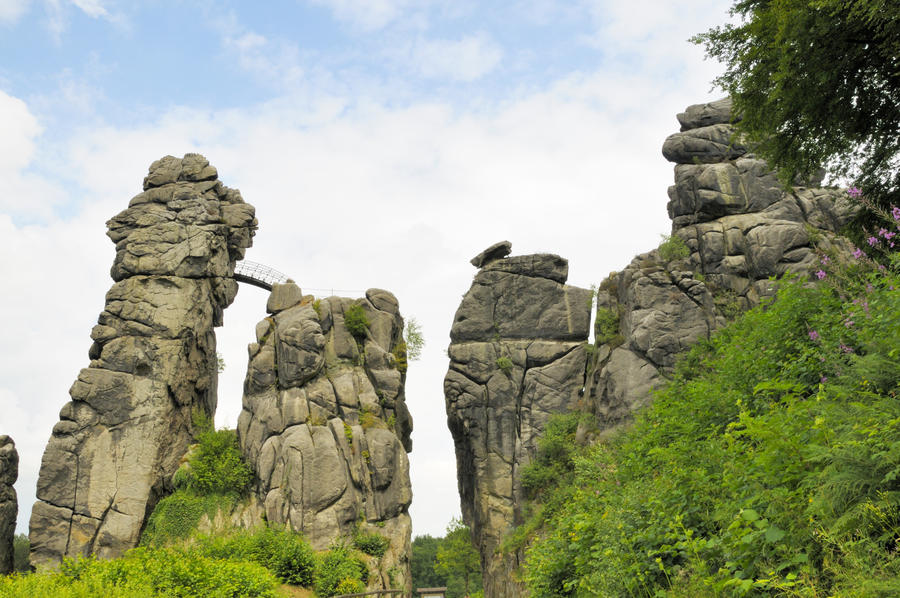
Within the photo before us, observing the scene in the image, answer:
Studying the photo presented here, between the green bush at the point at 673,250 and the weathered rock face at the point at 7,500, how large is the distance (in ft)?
118

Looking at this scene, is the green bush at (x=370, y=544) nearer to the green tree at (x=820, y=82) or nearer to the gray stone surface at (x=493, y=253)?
the gray stone surface at (x=493, y=253)

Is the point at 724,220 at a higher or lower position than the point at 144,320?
higher

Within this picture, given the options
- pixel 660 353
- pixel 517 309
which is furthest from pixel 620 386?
pixel 517 309

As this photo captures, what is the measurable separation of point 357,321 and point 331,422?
248 inches

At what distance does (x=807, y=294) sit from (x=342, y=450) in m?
25.3

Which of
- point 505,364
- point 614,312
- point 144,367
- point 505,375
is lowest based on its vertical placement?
point 505,375

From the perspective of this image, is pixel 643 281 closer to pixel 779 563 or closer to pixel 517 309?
pixel 517 309

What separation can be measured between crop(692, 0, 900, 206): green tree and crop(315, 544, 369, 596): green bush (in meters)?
21.2

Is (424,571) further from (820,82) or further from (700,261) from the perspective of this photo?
(820,82)

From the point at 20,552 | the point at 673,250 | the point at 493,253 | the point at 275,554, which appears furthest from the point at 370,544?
the point at 20,552

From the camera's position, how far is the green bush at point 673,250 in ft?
116

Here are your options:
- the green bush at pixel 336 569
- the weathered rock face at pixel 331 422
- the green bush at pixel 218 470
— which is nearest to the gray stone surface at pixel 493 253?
the weathered rock face at pixel 331 422

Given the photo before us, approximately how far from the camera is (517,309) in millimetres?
40688

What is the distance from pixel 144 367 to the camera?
3650 cm
